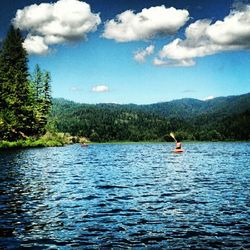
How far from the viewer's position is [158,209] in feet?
77.2

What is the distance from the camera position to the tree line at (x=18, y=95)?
319 feet

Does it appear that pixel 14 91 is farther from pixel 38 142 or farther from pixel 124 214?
pixel 124 214

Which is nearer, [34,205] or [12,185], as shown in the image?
[34,205]

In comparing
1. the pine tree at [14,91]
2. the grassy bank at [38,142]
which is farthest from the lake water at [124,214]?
the pine tree at [14,91]

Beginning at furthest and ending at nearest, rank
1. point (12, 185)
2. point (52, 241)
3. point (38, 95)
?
point (38, 95)
point (12, 185)
point (52, 241)

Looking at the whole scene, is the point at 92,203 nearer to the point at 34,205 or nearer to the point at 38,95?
the point at 34,205

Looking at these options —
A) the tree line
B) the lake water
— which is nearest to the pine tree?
the tree line

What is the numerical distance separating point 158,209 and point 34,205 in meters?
7.79

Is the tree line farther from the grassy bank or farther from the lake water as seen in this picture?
the lake water

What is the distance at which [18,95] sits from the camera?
358ft

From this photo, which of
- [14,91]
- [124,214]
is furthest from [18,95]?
[124,214]

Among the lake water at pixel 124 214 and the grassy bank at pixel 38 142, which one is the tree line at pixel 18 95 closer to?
the grassy bank at pixel 38 142

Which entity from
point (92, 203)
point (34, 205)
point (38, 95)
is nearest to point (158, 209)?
point (92, 203)

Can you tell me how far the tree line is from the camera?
97.3 meters
